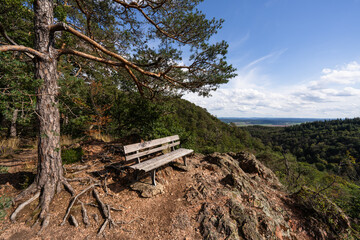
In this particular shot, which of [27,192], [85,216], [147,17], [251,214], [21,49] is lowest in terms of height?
[251,214]

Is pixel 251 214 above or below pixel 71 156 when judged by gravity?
below

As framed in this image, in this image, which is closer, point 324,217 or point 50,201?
point 50,201

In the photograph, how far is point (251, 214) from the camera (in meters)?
3.18

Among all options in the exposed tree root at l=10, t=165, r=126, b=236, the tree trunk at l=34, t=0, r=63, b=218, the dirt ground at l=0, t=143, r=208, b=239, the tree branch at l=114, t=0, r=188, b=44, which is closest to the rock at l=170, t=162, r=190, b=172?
the dirt ground at l=0, t=143, r=208, b=239

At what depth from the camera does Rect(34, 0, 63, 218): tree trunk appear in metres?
2.91

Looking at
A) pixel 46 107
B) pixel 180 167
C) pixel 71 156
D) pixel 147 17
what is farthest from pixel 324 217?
pixel 147 17

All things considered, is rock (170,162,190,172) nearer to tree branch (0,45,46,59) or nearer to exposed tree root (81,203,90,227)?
exposed tree root (81,203,90,227)

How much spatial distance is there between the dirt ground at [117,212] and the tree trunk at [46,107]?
41 cm

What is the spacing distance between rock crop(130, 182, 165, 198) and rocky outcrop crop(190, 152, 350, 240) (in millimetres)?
788

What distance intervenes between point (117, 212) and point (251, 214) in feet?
9.96

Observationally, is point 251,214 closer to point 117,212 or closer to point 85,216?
point 117,212

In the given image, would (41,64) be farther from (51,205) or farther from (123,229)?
(123,229)

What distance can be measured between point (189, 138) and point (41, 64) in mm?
5916

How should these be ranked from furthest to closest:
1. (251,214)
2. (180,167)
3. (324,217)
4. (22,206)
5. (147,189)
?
(180,167), (147,189), (324,217), (251,214), (22,206)
